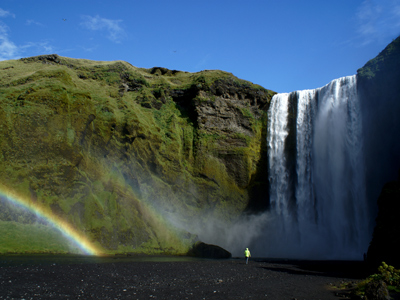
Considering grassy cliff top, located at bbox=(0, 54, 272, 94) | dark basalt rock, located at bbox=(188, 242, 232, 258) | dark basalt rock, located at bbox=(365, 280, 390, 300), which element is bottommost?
dark basalt rock, located at bbox=(188, 242, 232, 258)

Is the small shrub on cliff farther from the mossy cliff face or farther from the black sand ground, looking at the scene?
the mossy cliff face

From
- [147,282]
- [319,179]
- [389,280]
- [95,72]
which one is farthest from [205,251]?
[95,72]

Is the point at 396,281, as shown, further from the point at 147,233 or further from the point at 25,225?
the point at 25,225

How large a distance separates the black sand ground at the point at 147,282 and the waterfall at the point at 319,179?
56.2 ft

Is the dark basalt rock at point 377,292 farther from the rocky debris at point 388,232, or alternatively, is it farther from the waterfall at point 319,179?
the waterfall at point 319,179

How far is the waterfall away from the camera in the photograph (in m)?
36.8

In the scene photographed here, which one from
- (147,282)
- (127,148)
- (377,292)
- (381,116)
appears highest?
(381,116)

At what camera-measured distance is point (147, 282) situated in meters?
15.7

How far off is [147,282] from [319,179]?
3087 centimetres

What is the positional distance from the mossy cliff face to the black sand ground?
8970 mm

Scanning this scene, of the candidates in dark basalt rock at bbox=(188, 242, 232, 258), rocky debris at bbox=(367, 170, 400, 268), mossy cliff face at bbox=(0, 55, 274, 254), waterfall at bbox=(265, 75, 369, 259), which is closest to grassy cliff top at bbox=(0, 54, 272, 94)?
mossy cliff face at bbox=(0, 55, 274, 254)

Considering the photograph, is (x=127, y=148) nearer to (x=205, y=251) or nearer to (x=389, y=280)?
(x=205, y=251)

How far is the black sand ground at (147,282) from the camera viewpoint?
42.2 feet

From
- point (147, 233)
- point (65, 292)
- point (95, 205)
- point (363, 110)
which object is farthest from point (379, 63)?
point (65, 292)
